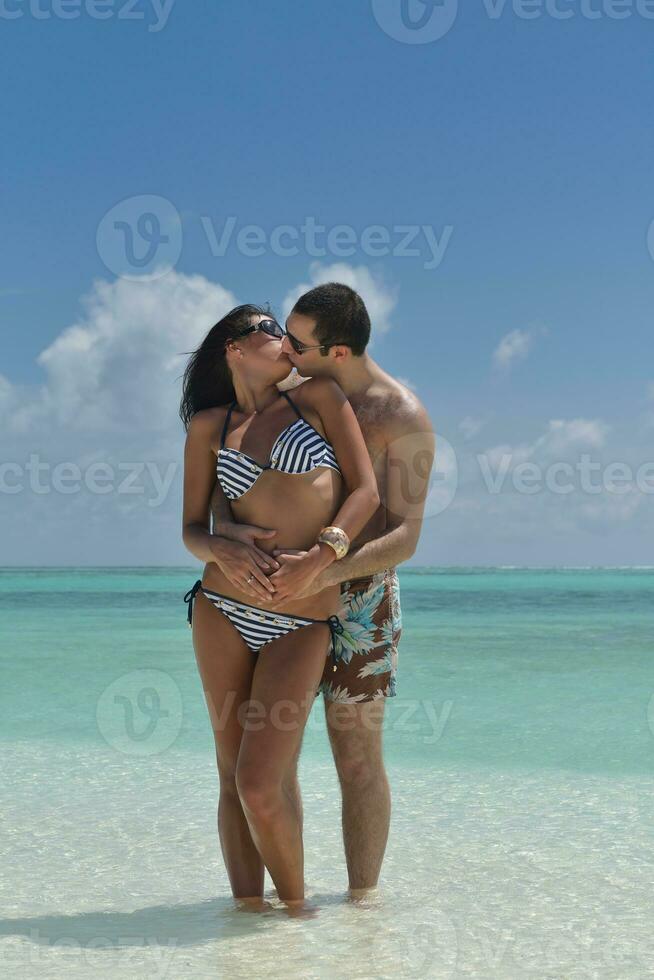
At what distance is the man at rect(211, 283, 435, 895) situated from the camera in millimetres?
3611

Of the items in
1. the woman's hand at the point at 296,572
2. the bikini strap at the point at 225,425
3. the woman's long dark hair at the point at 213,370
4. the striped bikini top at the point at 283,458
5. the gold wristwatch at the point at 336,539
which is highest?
the woman's long dark hair at the point at 213,370

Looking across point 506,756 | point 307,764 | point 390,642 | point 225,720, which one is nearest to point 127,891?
point 225,720

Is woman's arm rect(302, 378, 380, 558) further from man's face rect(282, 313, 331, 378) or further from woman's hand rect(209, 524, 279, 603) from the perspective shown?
woman's hand rect(209, 524, 279, 603)

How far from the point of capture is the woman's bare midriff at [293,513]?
11.3 ft

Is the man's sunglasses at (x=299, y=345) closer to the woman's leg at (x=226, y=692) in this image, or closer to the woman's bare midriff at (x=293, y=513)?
the woman's bare midriff at (x=293, y=513)

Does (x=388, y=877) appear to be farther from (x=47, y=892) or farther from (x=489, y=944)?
(x=47, y=892)

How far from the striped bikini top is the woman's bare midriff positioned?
3 cm

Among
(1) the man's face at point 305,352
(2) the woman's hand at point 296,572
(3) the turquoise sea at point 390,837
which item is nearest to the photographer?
(2) the woman's hand at point 296,572

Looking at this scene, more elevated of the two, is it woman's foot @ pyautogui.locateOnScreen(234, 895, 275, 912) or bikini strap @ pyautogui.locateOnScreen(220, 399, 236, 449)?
bikini strap @ pyautogui.locateOnScreen(220, 399, 236, 449)

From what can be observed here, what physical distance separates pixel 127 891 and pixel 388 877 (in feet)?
3.70

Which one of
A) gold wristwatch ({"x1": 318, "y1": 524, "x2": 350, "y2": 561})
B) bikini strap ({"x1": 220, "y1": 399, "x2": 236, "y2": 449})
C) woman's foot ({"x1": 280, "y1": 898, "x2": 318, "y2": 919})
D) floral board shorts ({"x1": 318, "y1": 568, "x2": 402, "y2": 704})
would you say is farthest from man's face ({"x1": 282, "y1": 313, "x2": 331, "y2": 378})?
woman's foot ({"x1": 280, "y1": 898, "x2": 318, "y2": 919})

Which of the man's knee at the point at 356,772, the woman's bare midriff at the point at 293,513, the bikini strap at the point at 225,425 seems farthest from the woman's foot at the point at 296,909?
the bikini strap at the point at 225,425

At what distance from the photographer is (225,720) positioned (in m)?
3.48

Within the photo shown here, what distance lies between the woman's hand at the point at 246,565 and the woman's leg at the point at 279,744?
0.79 ft
